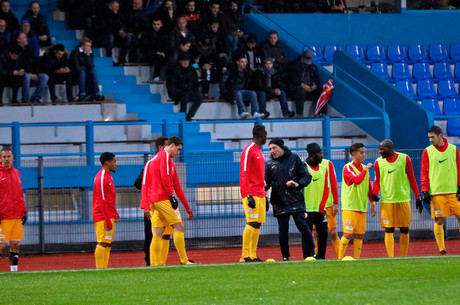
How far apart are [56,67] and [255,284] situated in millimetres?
13285

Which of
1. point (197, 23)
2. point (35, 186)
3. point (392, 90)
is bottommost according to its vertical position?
point (35, 186)

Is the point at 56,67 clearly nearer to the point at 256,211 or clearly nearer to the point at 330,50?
the point at 330,50

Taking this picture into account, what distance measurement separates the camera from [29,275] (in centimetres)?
1375

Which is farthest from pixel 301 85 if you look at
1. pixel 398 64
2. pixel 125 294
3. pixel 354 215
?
pixel 125 294

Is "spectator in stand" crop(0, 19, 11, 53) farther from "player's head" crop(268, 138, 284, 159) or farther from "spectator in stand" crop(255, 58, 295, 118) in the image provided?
"player's head" crop(268, 138, 284, 159)

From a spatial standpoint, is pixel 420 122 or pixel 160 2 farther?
pixel 160 2

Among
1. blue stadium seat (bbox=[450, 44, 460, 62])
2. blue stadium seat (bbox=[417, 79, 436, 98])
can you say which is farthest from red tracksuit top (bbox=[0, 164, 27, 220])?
blue stadium seat (bbox=[450, 44, 460, 62])

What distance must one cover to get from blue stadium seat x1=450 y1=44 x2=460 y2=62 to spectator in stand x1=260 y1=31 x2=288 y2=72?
5.94m

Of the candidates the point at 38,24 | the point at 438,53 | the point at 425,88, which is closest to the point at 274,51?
the point at 425,88

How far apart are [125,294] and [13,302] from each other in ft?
4.02

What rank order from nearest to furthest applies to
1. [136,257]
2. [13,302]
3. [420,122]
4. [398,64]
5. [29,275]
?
1. [13,302]
2. [29,275]
3. [136,257]
4. [420,122]
5. [398,64]

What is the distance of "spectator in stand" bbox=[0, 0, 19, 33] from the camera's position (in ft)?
79.2

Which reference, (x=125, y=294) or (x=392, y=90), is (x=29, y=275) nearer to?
(x=125, y=294)

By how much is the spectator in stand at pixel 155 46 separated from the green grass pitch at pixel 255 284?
37.9 feet
